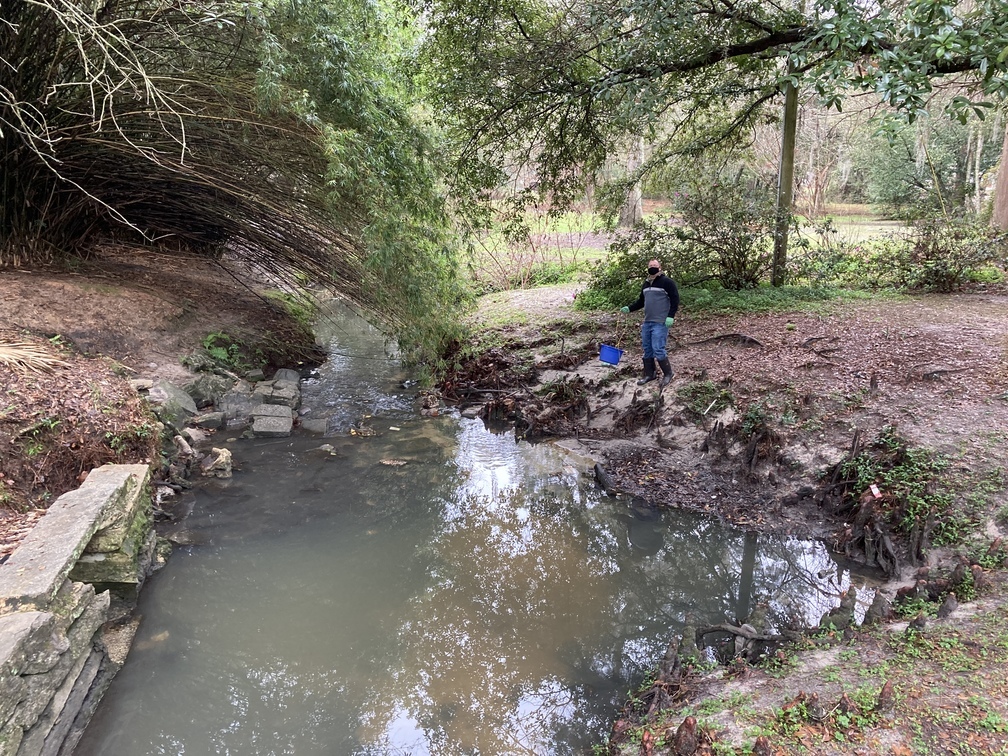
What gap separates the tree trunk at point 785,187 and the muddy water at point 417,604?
5328 millimetres

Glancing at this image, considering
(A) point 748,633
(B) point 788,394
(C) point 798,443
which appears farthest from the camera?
(B) point 788,394

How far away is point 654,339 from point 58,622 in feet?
19.2

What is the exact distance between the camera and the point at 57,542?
341 cm

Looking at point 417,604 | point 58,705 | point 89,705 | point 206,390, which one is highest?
point 206,390

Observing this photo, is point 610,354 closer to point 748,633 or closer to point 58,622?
point 748,633

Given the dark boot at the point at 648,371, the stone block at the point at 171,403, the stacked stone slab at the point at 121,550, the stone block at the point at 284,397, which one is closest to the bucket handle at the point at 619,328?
the dark boot at the point at 648,371

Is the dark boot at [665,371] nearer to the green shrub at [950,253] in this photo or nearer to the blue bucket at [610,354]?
the blue bucket at [610,354]

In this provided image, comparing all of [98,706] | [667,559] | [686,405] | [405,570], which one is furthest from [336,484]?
[686,405]

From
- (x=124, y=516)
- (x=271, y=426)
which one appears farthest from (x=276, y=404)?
(x=124, y=516)

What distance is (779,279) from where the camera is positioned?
952 cm

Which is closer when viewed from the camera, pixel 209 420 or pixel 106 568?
pixel 106 568

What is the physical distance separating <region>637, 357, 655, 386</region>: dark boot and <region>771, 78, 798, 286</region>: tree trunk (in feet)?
12.1

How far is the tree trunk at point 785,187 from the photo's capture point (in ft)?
28.9

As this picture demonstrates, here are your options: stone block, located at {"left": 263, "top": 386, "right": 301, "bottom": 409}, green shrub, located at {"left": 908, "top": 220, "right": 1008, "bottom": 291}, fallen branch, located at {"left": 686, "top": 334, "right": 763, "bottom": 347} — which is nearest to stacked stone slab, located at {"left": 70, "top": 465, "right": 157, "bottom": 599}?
stone block, located at {"left": 263, "top": 386, "right": 301, "bottom": 409}
